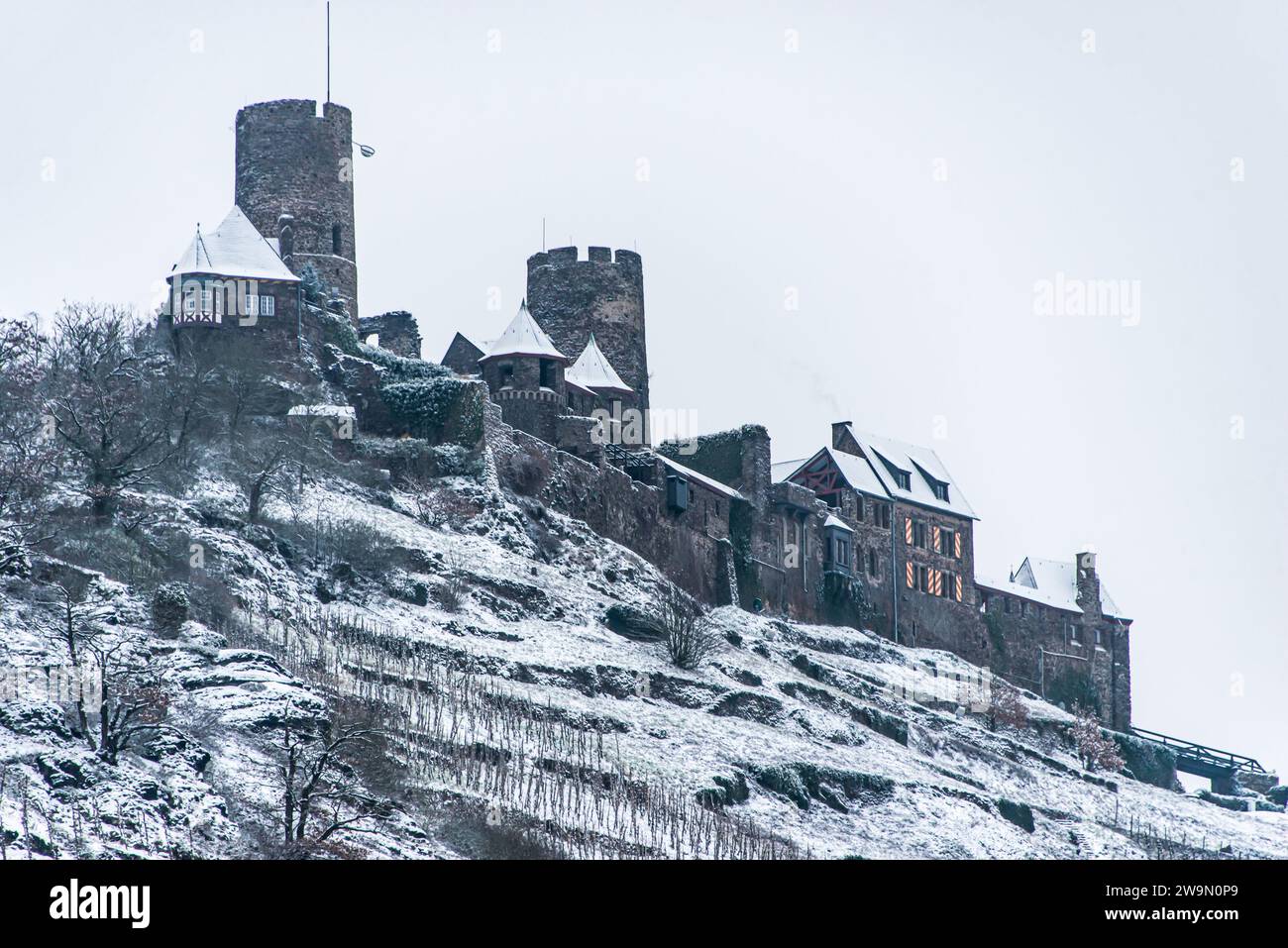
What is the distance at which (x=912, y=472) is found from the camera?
108m

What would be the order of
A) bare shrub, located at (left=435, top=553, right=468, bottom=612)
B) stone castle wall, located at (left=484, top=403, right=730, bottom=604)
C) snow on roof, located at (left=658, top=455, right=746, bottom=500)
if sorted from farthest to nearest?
snow on roof, located at (left=658, top=455, right=746, bottom=500) < stone castle wall, located at (left=484, top=403, right=730, bottom=604) < bare shrub, located at (left=435, top=553, right=468, bottom=612)

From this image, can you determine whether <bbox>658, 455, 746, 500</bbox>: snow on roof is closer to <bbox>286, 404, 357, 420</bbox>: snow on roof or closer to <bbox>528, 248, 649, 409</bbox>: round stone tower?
<bbox>528, 248, 649, 409</bbox>: round stone tower

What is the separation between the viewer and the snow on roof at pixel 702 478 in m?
87.9

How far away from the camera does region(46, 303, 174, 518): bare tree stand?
64.6 m

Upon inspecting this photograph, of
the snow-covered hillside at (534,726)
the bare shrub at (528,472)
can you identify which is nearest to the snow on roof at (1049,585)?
the snow-covered hillside at (534,726)

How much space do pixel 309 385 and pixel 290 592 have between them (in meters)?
12.4

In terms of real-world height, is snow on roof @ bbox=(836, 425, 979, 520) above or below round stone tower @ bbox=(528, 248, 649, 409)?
below

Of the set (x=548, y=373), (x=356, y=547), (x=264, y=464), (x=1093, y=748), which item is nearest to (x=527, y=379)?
(x=548, y=373)

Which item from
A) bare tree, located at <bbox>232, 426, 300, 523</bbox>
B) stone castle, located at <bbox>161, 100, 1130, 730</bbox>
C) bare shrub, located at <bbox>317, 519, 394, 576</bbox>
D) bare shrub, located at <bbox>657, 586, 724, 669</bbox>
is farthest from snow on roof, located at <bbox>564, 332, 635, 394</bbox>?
bare shrub, located at <bbox>317, 519, 394, 576</bbox>

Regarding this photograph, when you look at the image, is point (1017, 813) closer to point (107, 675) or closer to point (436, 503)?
point (436, 503)

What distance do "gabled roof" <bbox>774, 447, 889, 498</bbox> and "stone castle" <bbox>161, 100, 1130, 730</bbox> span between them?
12 cm

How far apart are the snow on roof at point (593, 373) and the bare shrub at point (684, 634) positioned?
16685 millimetres

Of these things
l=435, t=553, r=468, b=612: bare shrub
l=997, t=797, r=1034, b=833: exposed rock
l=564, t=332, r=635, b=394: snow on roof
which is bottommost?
l=997, t=797, r=1034, b=833: exposed rock
